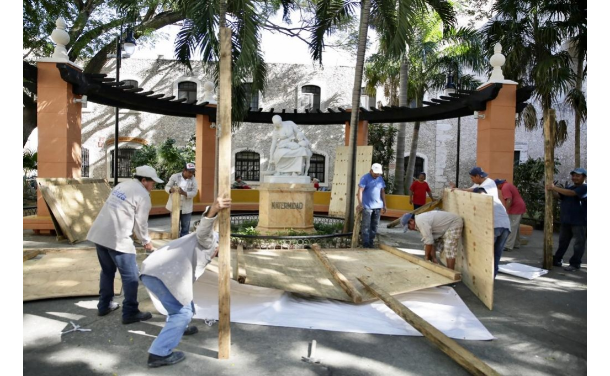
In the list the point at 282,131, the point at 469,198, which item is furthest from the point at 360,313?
the point at 282,131

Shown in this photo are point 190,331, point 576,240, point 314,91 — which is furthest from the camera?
point 314,91

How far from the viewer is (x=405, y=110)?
11930mm

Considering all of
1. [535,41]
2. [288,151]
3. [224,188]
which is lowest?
[224,188]

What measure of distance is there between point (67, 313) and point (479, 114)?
8.91 meters

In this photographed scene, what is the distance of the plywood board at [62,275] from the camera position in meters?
4.71

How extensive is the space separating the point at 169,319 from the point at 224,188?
1.12 meters

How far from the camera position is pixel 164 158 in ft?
61.8

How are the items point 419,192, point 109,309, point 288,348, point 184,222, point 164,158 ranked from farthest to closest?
point 164,158, point 419,192, point 184,222, point 109,309, point 288,348

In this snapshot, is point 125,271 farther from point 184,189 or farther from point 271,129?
point 271,129

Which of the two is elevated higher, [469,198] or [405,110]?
[405,110]

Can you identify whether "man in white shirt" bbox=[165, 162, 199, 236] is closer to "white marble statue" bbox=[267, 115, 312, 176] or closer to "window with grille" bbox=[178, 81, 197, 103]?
"white marble statue" bbox=[267, 115, 312, 176]

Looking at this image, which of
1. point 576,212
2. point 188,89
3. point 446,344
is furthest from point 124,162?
point 446,344

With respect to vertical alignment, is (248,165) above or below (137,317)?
above

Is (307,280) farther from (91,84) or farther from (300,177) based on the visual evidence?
(91,84)
